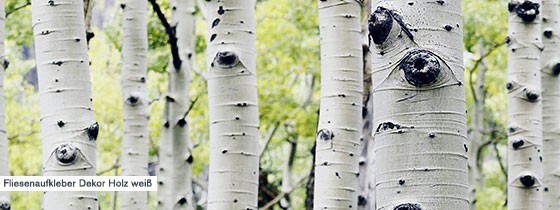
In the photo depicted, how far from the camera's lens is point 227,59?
366 centimetres

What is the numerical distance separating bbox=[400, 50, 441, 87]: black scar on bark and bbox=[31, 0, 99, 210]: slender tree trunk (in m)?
1.99

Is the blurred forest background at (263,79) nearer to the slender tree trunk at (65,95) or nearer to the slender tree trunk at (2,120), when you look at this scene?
the slender tree trunk at (2,120)

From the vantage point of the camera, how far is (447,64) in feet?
5.92

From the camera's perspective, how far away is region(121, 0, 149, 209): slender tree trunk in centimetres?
626

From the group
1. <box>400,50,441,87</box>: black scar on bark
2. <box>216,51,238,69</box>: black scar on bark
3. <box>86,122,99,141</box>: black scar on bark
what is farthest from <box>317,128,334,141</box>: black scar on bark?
<box>400,50,441,87</box>: black scar on bark

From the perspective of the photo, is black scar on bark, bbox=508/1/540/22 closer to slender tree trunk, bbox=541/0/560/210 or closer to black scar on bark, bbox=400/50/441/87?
slender tree trunk, bbox=541/0/560/210

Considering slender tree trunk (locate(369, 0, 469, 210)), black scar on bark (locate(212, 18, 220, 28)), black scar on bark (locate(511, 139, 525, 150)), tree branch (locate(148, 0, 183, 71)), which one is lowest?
slender tree trunk (locate(369, 0, 469, 210))

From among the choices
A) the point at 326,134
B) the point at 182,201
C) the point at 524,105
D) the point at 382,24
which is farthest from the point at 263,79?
the point at 382,24

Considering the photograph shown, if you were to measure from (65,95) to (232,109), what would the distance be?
0.80 metres

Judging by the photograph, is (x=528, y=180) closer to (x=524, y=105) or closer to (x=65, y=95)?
(x=524, y=105)

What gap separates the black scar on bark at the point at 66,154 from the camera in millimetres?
3334

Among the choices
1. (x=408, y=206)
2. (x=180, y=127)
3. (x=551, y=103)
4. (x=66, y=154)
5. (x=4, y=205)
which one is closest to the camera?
(x=408, y=206)

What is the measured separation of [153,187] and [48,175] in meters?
1.33

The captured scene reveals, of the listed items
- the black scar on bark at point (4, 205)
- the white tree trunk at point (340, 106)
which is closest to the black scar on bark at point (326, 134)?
the white tree trunk at point (340, 106)
